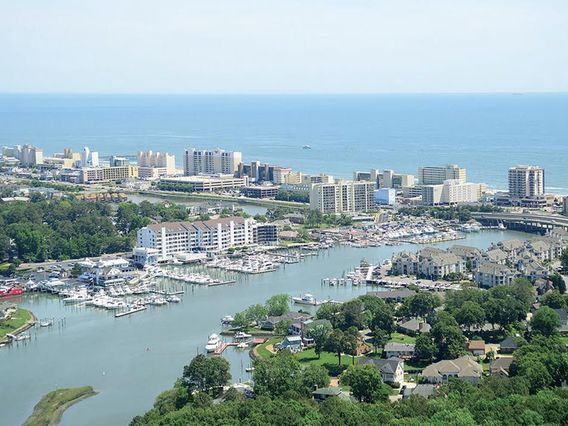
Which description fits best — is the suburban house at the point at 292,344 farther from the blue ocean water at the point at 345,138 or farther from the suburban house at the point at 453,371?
the blue ocean water at the point at 345,138

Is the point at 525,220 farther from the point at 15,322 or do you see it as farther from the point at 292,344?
the point at 15,322

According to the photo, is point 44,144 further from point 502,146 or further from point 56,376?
point 56,376

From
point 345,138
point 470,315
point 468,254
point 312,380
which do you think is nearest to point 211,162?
point 468,254

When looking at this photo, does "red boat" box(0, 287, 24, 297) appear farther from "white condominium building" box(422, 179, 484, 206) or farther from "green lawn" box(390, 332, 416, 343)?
"white condominium building" box(422, 179, 484, 206)

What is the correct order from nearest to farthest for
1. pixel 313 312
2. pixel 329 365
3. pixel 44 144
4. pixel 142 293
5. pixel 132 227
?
pixel 329 365
pixel 313 312
pixel 142 293
pixel 132 227
pixel 44 144

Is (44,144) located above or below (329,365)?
above

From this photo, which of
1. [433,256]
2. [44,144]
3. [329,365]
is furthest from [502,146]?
[329,365]

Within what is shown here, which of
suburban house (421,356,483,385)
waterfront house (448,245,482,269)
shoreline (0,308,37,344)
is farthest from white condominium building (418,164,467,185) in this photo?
suburban house (421,356,483,385)
